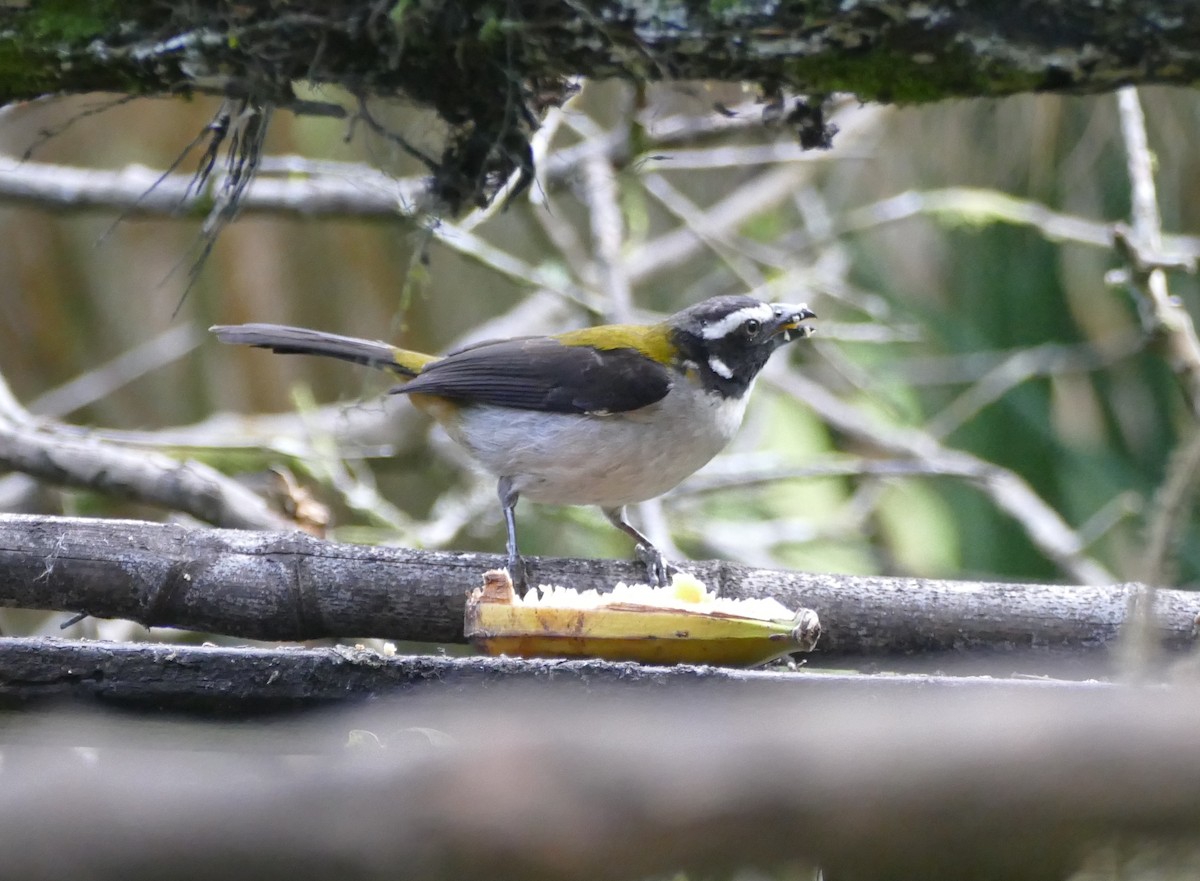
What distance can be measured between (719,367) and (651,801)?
375cm

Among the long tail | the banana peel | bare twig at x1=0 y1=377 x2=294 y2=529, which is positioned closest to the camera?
the banana peel

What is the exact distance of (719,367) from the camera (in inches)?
174

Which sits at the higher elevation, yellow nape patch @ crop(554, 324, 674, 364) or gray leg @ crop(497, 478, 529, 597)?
yellow nape patch @ crop(554, 324, 674, 364)

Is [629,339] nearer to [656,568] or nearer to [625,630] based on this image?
[656,568]

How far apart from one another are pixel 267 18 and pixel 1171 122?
18.7 feet

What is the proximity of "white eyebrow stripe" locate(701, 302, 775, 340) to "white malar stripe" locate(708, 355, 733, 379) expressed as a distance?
0.08m

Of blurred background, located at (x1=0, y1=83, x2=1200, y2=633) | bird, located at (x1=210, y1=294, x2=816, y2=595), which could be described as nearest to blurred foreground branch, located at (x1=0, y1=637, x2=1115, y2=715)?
bird, located at (x1=210, y1=294, x2=816, y2=595)

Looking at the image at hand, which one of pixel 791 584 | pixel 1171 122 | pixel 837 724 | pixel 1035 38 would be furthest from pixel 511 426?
pixel 1171 122

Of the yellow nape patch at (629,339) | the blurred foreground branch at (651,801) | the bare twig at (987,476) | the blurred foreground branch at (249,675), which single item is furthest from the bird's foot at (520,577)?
the bare twig at (987,476)

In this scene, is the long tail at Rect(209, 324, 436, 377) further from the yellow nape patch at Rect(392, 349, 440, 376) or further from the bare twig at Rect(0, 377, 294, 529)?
the bare twig at Rect(0, 377, 294, 529)

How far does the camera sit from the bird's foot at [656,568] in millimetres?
3121

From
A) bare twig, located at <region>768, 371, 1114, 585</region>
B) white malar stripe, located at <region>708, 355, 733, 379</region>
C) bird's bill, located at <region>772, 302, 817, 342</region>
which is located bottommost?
bare twig, located at <region>768, 371, 1114, 585</region>

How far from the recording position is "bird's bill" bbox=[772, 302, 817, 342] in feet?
14.4

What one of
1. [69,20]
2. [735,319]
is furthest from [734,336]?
[69,20]
